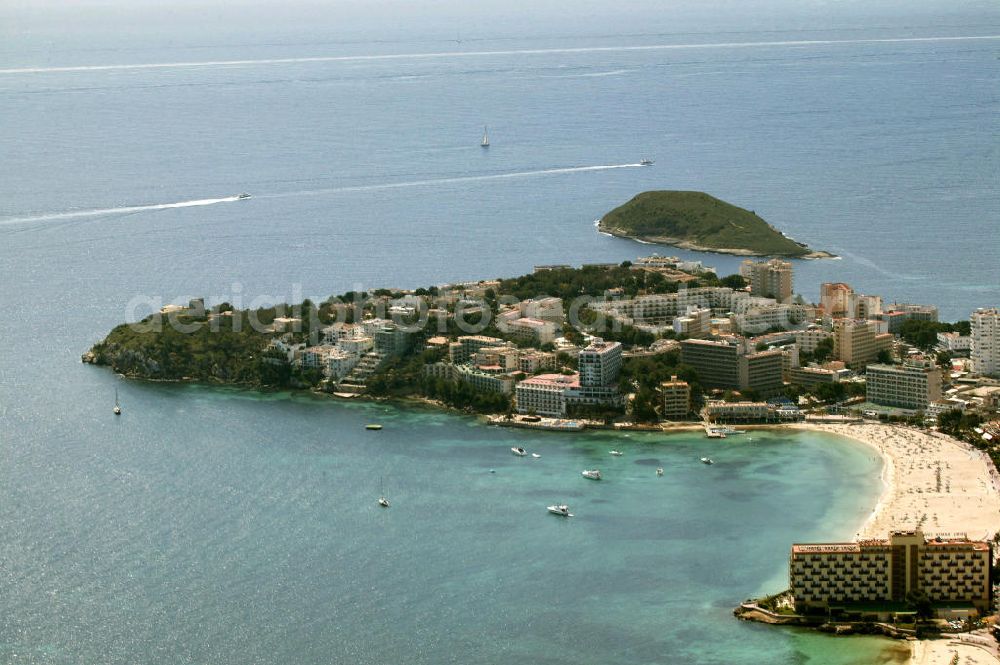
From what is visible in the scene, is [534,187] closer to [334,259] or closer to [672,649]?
[334,259]

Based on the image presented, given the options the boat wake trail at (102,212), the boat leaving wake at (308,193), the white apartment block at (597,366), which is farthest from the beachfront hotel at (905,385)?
the boat wake trail at (102,212)

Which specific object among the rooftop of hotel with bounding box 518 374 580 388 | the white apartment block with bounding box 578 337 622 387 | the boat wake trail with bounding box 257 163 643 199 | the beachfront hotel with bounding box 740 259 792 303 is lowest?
the rooftop of hotel with bounding box 518 374 580 388

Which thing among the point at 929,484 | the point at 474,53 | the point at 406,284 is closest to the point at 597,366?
the point at 929,484

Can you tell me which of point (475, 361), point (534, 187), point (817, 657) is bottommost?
point (817, 657)

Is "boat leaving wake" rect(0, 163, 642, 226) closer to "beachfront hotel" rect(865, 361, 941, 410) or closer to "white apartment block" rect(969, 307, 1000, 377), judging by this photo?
"white apartment block" rect(969, 307, 1000, 377)

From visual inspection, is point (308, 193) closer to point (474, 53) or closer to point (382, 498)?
point (382, 498)

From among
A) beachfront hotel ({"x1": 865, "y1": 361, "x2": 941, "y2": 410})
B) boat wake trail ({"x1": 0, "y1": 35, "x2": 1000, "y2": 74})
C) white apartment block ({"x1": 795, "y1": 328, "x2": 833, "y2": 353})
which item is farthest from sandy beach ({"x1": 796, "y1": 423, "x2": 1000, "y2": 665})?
boat wake trail ({"x1": 0, "y1": 35, "x2": 1000, "y2": 74})

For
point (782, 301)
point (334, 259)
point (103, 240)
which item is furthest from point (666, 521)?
point (103, 240)
